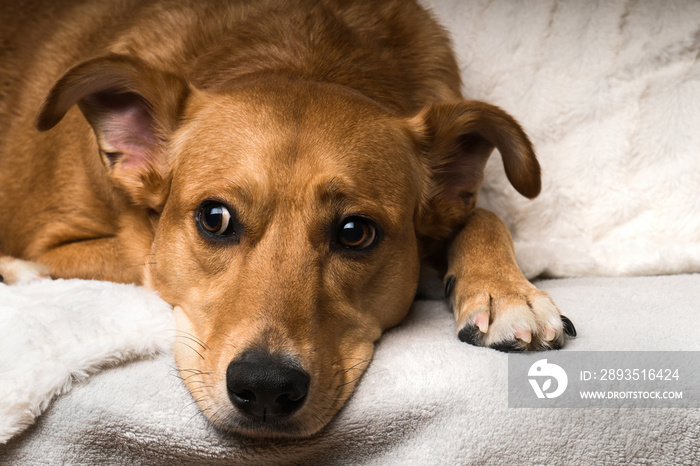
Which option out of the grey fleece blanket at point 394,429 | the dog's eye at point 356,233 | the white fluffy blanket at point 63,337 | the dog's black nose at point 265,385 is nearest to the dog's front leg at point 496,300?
the grey fleece blanket at point 394,429

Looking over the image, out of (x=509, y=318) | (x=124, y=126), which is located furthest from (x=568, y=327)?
(x=124, y=126)

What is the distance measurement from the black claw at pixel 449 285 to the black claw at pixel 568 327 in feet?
1.40

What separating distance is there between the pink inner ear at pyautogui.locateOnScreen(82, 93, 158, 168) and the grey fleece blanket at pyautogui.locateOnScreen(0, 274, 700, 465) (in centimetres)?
81

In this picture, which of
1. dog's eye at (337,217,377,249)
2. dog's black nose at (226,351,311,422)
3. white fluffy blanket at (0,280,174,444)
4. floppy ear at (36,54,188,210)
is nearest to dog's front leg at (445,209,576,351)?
dog's eye at (337,217,377,249)

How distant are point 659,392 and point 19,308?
1.86 meters

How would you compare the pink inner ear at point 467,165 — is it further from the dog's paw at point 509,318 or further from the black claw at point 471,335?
the black claw at point 471,335

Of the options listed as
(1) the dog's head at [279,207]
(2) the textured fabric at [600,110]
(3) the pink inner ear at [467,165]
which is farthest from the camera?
(2) the textured fabric at [600,110]

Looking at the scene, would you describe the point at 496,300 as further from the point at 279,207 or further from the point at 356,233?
the point at 279,207

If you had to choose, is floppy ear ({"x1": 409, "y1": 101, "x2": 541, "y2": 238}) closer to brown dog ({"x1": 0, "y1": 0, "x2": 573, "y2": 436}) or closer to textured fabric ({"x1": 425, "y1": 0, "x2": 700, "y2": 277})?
brown dog ({"x1": 0, "y1": 0, "x2": 573, "y2": 436})

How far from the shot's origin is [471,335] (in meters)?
2.05

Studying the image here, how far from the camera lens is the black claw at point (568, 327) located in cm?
204

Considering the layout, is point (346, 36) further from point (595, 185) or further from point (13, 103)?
point (13, 103)

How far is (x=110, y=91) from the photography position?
229 centimetres

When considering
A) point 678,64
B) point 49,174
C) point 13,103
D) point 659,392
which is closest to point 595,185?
point 678,64
